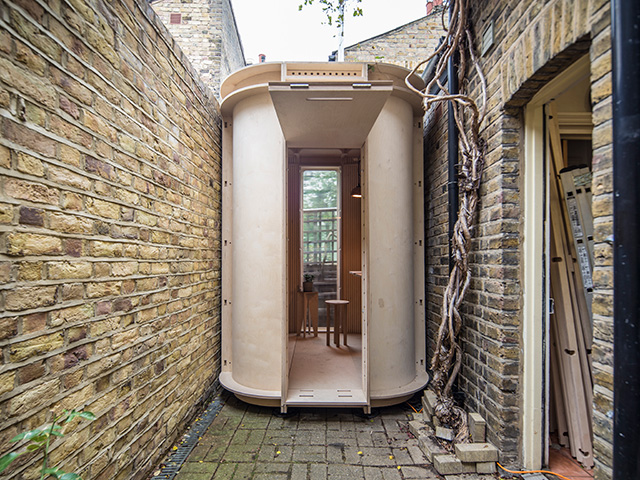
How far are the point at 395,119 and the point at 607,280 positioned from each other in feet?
7.12

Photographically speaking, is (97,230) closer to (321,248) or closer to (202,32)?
(321,248)

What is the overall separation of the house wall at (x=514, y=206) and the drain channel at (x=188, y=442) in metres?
2.08

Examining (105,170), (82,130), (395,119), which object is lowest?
(105,170)

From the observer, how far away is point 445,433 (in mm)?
2256

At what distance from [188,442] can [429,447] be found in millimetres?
1756

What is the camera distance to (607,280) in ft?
4.18

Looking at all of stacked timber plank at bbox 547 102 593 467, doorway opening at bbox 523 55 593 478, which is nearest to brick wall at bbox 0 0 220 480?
doorway opening at bbox 523 55 593 478

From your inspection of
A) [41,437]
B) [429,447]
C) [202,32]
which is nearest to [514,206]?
[429,447]

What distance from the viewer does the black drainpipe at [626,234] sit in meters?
1.11

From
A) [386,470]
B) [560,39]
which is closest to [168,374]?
[386,470]

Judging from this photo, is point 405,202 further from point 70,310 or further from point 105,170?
point 70,310

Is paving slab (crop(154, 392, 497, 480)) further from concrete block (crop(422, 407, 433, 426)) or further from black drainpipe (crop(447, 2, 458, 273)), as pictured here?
black drainpipe (crop(447, 2, 458, 273))

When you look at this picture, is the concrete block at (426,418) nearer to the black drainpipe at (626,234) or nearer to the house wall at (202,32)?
the black drainpipe at (626,234)

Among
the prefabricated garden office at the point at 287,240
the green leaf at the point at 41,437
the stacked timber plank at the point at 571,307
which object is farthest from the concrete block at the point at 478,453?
the green leaf at the point at 41,437
